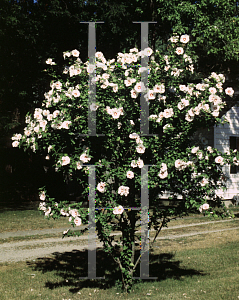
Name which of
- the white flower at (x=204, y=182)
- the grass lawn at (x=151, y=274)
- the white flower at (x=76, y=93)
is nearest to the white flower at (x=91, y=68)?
the white flower at (x=76, y=93)

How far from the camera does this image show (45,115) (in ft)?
→ 17.8

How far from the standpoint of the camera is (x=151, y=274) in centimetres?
668

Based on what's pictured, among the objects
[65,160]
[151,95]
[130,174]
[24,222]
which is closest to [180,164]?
[130,174]

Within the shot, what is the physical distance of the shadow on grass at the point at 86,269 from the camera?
6.16 m

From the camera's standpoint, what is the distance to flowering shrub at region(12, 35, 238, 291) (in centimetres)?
503

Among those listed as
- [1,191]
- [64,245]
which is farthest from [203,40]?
[1,191]

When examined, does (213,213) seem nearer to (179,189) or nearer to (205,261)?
(179,189)

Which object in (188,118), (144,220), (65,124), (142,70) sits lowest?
(144,220)

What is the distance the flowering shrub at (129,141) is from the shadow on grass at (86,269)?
90 centimetres

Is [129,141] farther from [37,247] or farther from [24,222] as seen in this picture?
[24,222]

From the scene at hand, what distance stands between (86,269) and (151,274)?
1195mm

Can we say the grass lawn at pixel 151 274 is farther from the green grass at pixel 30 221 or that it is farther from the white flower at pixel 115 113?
the green grass at pixel 30 221

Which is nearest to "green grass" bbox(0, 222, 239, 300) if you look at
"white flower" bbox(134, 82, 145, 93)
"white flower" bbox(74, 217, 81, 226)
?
"white flower" bbox(74, 217, 81, 226)

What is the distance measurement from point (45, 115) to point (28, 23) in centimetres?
1083
